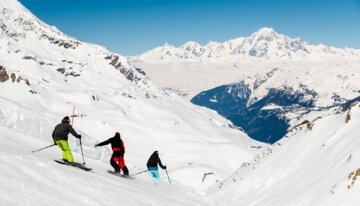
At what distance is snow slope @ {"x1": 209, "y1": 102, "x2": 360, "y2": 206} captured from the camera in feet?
77.3

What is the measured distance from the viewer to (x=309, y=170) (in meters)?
30.3

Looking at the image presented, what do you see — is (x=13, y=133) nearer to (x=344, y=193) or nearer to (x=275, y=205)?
(x=275, y=205)

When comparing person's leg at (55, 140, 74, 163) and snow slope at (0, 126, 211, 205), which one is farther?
person's leg at (55, 140, 74, 163)

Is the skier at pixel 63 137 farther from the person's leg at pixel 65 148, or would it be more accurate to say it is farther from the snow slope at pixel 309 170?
the snow slope at pixel 309 170

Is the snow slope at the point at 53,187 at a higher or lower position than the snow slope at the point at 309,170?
lower

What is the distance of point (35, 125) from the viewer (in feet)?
481

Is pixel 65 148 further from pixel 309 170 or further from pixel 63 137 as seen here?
pixel 309 170

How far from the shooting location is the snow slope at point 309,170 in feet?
77.3

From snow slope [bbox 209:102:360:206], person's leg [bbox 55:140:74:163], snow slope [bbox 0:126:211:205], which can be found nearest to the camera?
snow slope [bbox 0:126:211:205]

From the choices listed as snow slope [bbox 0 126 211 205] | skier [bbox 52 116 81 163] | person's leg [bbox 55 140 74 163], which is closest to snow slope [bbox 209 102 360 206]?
snow slope [bbox 0 126 211 205]

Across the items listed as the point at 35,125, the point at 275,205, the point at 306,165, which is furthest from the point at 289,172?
the point at 35,125

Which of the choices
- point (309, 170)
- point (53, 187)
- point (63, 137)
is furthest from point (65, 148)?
point (309, 170)

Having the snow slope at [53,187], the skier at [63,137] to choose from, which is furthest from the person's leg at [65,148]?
the snow slope at [53,187]

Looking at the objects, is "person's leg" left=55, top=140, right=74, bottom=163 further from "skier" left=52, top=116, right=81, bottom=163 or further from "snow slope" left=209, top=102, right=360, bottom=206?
"snow slope" left=209, top=102, right=360, bottom=206
